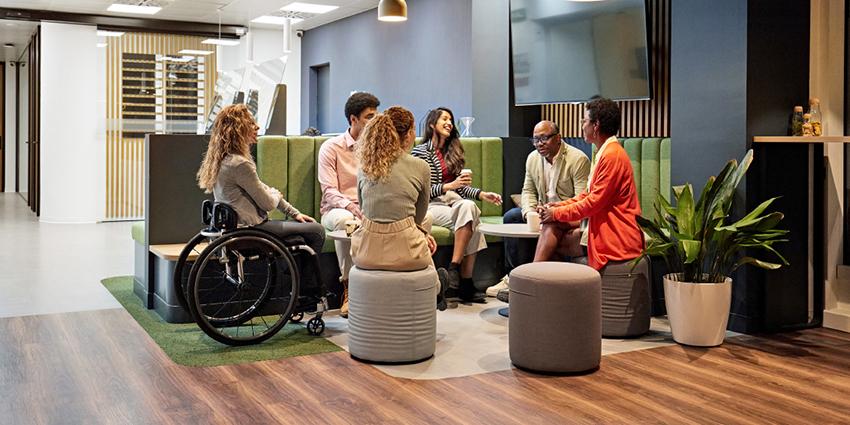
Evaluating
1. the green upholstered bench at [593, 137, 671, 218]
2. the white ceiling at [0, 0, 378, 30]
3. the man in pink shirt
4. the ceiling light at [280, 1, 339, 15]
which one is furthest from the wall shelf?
the ceiling light at [280, 1, 339, 15]

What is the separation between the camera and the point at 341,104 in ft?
39.1

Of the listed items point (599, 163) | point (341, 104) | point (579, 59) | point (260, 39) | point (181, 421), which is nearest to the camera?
point (181, 421)

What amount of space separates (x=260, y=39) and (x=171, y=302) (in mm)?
8112

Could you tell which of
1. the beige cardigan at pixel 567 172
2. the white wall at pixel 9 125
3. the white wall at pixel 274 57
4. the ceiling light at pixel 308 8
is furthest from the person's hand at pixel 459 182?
the white wall at pixel 9 125

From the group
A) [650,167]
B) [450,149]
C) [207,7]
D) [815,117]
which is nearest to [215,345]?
[450,149]

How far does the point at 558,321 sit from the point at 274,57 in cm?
951

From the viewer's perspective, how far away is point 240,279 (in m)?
4.61

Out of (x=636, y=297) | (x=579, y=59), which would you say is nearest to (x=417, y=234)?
(x=636, y=297)

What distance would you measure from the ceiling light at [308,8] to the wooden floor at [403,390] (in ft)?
22.8

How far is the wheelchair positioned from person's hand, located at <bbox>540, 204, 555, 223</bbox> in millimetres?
1262

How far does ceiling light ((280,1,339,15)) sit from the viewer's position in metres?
10.9

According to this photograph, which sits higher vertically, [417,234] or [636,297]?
[417,234]

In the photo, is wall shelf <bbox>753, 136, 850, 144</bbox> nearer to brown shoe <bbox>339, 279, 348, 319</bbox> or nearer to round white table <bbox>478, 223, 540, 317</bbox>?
round white table <bbox>478, 223, 540, 317</bbox>

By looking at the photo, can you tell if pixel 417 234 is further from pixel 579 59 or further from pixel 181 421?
pixel 579 59
